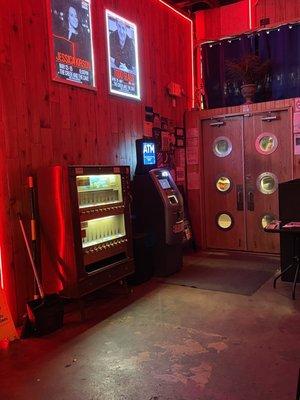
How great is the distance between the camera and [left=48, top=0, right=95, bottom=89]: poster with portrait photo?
412cm

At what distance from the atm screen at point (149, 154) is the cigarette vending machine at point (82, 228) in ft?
2.56

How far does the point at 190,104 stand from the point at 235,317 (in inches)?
167

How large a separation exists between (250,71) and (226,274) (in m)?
3.09

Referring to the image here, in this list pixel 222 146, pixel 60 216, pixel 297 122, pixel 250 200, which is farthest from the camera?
pixel 222 146

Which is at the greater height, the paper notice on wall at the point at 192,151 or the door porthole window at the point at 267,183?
the paper notice on wall at the point at 192,151

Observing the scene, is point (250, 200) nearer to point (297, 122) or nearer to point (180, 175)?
point (180, 175)

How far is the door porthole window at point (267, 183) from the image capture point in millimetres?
6008

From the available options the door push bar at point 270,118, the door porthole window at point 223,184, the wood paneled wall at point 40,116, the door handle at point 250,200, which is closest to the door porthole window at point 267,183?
the door handle at point 250,200

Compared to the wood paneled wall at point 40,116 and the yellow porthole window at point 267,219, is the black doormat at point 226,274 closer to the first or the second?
the yellow porthole window at point 267,219

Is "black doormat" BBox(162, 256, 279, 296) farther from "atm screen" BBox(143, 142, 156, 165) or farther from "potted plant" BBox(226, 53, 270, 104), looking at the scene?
"potted plant" BBox(226, 53, 270, 104)

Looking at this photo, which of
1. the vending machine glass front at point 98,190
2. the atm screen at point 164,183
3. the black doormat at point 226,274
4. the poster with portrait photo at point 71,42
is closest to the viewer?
the vending machine glass front at point 98,190

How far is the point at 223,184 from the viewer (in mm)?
6441

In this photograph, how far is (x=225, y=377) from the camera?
8.81 feet

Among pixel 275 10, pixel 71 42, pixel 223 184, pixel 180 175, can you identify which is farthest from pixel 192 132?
pixel 71 42
